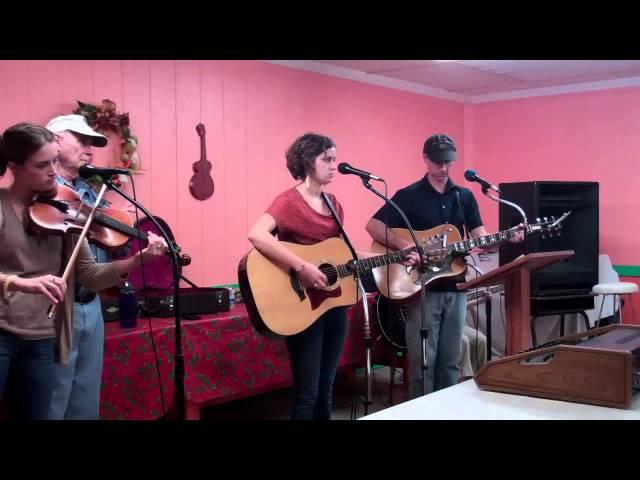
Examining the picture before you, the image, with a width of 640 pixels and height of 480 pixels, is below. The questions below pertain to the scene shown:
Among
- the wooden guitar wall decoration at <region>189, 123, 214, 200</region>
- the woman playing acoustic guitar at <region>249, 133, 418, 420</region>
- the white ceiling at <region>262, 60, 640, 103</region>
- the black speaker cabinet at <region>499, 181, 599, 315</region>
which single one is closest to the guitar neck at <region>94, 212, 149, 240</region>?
the woman playing acoustic guitar at <region>249, 133, 418, 420</region>

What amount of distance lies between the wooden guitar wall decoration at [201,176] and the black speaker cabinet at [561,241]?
204cm

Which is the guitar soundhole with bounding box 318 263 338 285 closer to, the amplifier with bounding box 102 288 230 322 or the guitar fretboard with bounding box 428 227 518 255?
the guitar fretboard with bounding box 428 227 518 255

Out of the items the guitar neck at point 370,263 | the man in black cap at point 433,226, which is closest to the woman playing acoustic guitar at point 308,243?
the guitar neck at point 370,263

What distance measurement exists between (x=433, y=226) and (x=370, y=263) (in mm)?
423

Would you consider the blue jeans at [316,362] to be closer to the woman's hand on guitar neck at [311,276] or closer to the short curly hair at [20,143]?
the woman's hand on guitar neck at [311,276]

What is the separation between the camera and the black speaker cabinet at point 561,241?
4418 mm

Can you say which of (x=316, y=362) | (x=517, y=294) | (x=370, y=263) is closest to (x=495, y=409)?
(x=517, y=294)

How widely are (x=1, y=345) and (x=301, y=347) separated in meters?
1.10

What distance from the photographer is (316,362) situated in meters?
2.56

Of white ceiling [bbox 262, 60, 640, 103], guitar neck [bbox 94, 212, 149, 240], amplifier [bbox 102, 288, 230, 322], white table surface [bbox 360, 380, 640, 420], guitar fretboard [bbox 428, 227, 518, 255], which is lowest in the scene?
white table surface [bbox 360, 380, 640, 420]

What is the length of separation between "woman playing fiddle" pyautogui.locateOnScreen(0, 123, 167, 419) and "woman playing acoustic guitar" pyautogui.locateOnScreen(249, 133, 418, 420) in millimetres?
848

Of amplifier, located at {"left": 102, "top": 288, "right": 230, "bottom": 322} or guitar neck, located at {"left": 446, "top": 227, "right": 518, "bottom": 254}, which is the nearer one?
guitar neck, located at {"left": 446, "top": 227, "right": 518, "bottom": 254}

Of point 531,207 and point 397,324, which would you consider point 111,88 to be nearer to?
point 397,324

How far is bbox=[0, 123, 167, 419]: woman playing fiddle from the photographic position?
6.37 feet
